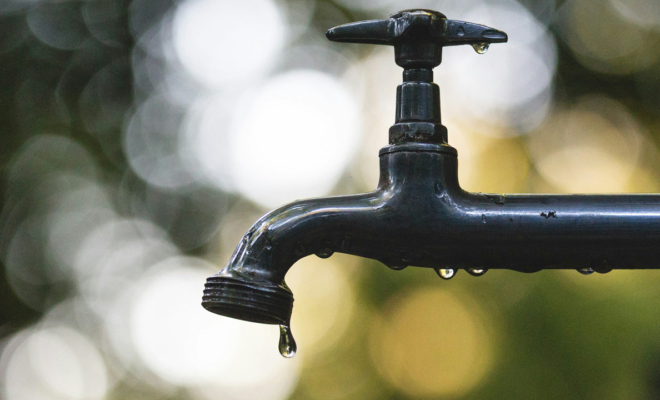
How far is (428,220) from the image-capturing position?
2.03ft

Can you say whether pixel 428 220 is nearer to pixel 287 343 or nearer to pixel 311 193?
pixel 287 343

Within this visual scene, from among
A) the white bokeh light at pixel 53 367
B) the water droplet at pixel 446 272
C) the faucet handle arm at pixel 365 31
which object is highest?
the faucet handle arm at pixel 365 31

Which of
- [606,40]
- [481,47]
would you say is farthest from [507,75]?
[481,47]

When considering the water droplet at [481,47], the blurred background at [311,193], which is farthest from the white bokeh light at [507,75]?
the water droplet at [481,47]

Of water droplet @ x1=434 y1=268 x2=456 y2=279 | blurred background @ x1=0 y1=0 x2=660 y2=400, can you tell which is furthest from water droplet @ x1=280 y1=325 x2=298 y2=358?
blurred background @ x1=0 y1=0 x2=660 y2=400

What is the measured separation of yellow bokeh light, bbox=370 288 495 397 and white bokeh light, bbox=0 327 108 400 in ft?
8.06

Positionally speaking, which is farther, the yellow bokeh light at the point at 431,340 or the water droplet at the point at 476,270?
the yellow bokeh light at the point at 431,340

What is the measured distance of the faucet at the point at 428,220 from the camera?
0.59 meters

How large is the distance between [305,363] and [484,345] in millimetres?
1521

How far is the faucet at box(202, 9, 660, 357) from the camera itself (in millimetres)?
589

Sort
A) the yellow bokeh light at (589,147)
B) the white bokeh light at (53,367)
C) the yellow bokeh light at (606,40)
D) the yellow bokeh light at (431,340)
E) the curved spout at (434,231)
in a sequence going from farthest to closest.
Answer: the white bokeh light at (53,367) → the yellow bokeh light at (431,340) → the yellow bokeh light at (606,40) → the yellow bokeh light at (589,147) → the curved spout at (434,231)

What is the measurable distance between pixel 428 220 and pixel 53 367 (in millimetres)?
5420

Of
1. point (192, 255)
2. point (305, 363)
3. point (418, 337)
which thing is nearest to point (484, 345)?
point (418, 337)

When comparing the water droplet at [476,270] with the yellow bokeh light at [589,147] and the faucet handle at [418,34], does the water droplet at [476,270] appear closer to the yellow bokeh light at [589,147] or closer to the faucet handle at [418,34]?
the faucet handle at [418,34]
